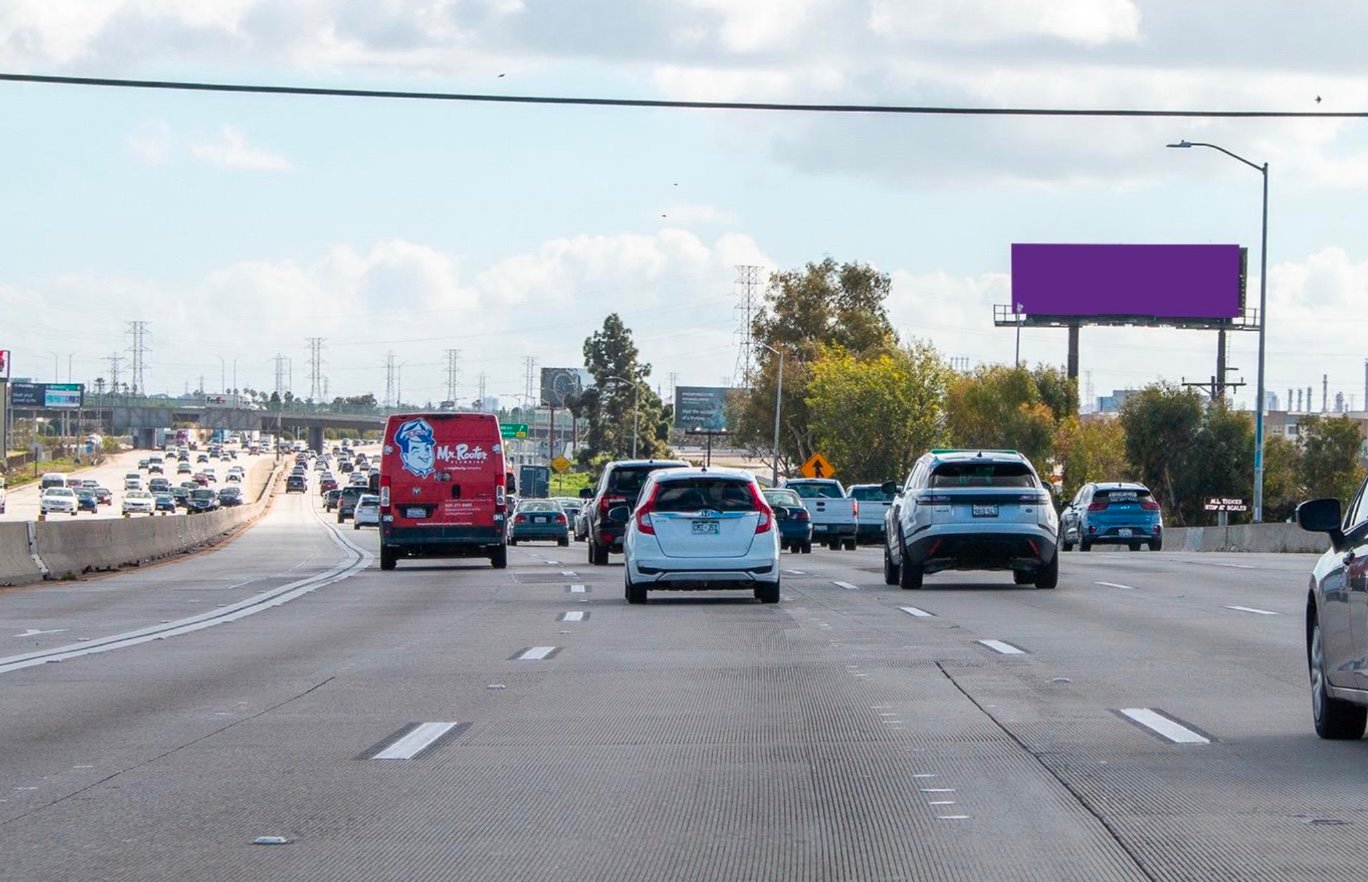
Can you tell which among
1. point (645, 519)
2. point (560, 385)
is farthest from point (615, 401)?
point (645, 519)

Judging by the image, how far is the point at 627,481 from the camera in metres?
36.5

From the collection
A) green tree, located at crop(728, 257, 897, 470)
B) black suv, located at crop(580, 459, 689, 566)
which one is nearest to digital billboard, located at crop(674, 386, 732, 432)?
green tree, located at crop(728, 257, 897, 470)

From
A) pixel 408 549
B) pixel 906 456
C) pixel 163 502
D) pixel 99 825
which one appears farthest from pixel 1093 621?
pixel 163 502

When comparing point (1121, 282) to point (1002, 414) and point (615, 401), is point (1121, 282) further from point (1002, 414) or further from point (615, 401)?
point (615, 401)

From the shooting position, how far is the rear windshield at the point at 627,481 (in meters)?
36.5

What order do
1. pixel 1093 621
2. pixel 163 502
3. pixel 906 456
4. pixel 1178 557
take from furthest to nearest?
1. pixel 163 502
2. pixel 906 456
3. pixel 1178 557
4. pixel 1093 621

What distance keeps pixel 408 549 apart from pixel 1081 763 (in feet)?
88.7

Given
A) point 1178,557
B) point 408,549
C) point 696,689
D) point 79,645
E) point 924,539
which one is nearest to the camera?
point 696,689

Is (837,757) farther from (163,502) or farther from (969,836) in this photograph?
(163,502)

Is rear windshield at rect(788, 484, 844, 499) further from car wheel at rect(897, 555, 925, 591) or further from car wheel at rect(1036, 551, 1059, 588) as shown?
car wheel at rect(1036, 551, 1059, 588)

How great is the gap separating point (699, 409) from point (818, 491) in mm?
96603

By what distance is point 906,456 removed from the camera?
9250cm

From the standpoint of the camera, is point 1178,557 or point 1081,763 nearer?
point 1081,763

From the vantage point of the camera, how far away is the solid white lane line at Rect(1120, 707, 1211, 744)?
10.8 m
